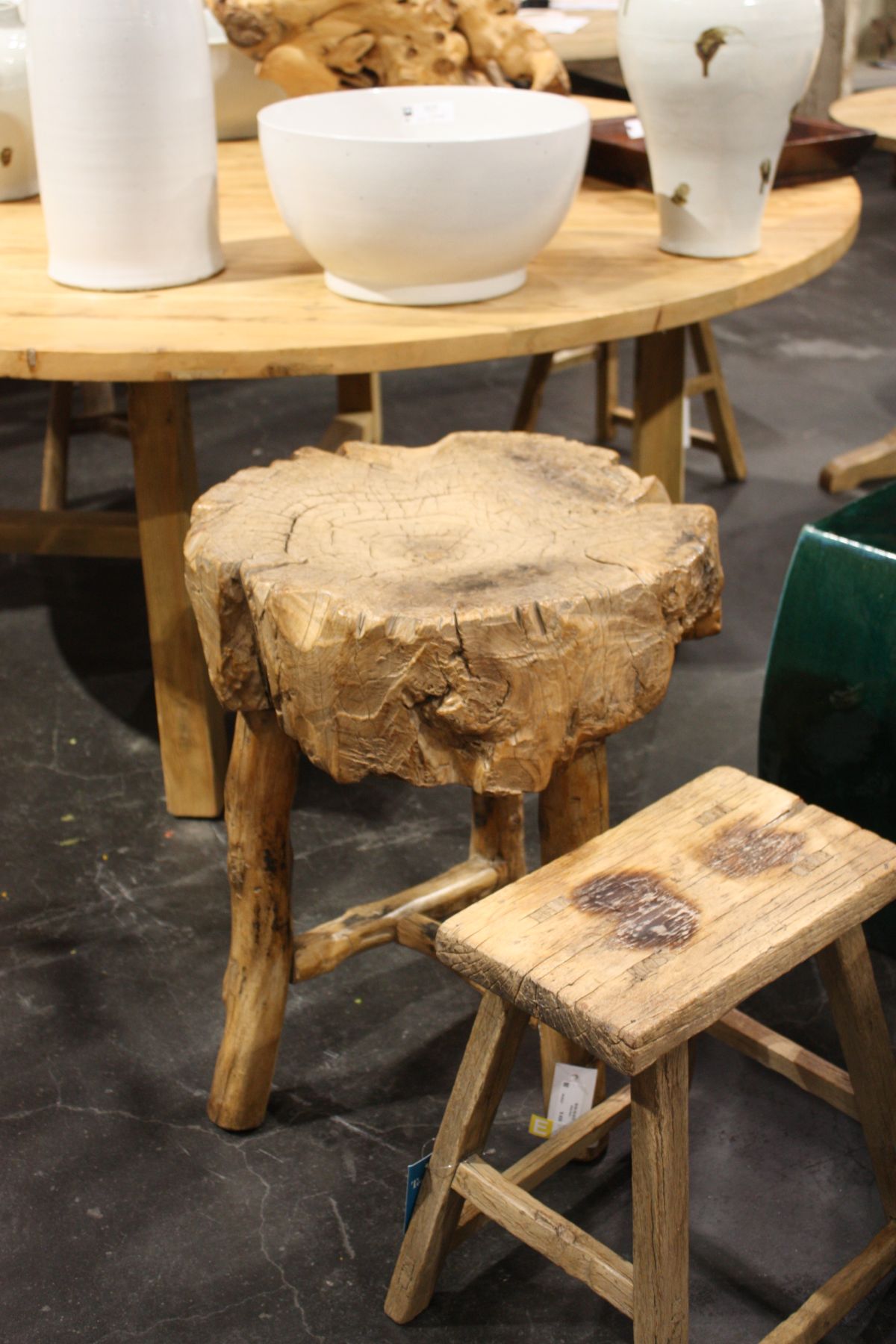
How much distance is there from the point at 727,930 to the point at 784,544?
182cm

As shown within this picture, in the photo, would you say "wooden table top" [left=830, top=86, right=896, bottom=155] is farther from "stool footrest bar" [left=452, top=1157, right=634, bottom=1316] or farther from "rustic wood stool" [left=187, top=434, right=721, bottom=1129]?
"stool footrest bar" [left=452, top=1157, right=634, bottom=1316]

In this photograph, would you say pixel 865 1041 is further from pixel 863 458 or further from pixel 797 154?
pixel 863 458

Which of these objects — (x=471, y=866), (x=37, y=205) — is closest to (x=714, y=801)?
(x=471, y=866)

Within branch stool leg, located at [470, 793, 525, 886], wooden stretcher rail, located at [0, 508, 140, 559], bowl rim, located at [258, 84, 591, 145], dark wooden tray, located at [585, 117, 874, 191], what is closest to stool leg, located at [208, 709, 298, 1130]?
branch stool leg, located at [470, 793, 525, 886]

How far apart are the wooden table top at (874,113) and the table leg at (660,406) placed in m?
0.76

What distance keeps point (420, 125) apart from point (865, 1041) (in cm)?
123

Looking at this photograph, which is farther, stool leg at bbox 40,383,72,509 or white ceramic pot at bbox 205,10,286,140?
stool leg at bbox 40,383,72,509

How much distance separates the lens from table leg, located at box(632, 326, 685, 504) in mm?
2068

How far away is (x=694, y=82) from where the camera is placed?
165 centimetres

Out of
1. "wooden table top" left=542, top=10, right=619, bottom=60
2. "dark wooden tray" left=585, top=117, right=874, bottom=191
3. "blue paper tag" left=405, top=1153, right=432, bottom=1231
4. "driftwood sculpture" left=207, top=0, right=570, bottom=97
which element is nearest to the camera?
"blue paper tag" left=405, top=1153, right=432, bottom=1231

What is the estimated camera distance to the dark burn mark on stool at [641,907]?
1.06 meters

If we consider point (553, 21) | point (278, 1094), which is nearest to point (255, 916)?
point (278, 1094)

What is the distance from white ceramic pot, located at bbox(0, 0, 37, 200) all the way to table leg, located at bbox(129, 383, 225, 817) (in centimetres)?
45

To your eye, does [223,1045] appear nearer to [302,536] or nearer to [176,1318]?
[176,1318]
